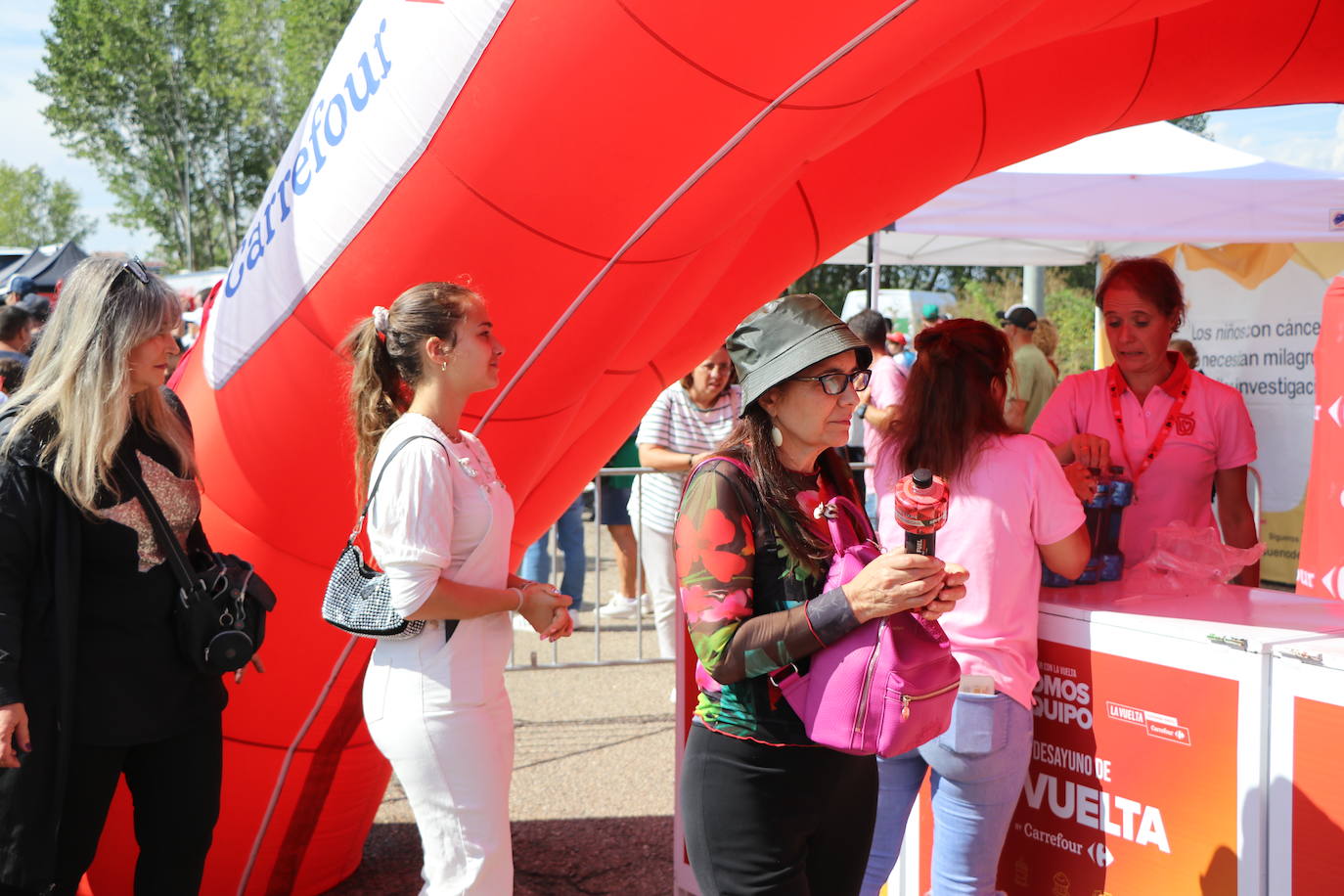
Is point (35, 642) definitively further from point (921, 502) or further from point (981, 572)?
point (981, 572)

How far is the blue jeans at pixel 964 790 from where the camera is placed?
2.69 m

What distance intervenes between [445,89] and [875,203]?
1705 millimetres

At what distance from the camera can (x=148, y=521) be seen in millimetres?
2650

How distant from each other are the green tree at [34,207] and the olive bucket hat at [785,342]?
74.9m

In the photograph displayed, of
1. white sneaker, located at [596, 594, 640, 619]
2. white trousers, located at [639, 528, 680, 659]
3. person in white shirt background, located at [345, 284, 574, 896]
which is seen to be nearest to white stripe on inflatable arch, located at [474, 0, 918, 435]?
person in white shirt background, located at [345, 284, 574, 896]

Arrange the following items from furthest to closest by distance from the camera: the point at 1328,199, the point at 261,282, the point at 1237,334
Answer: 1. the point at 1237,334
2. the point at 1328,199
3. the point at 261,282

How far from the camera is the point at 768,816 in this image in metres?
2.05

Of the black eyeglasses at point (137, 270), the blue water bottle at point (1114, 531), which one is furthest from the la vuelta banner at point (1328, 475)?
the black eyeglasses at point (137, 270)

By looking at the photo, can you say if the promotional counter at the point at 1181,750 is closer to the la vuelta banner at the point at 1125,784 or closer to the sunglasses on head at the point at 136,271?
the la vuelta banner at the point at 1125,784

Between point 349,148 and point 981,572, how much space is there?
1.94 metres

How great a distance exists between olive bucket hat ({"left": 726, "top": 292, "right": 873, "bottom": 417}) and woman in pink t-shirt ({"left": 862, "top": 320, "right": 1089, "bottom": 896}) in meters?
0.74

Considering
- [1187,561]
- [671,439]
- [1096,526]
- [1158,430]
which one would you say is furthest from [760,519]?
[671,439]

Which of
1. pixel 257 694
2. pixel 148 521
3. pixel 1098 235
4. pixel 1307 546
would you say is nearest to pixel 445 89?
pixel 148 521

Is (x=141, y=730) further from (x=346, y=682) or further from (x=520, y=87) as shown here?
(x=520, y=87)
